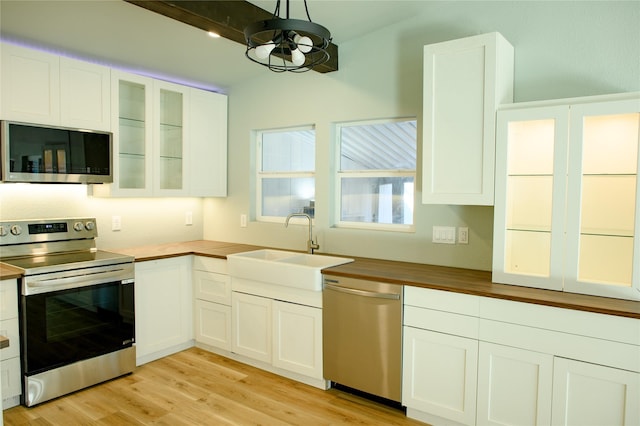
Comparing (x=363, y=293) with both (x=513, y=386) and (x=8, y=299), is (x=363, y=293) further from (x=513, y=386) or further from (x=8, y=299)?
(x=8, y=299)

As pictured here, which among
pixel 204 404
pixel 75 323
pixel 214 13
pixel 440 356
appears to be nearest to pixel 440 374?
pixel 440 356

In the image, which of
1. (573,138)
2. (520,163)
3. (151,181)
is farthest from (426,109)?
(151,181)

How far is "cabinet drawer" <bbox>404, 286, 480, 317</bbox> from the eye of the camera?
8.18ft

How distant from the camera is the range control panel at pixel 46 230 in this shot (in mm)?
3199

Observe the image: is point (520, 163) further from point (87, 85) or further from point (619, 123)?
point (87, 85)

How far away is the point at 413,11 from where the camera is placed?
3.19 meters

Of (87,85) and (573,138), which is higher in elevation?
(87,85)

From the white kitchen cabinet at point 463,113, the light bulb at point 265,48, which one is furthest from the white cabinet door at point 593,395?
Answer: the light bulb at point 265,48

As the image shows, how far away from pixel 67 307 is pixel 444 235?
8.58ft

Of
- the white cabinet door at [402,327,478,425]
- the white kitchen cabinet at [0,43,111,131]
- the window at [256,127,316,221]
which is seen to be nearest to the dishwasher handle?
the white cabinet door at [402,327,478,425]

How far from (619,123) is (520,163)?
1.68ft

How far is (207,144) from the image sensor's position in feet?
14.3

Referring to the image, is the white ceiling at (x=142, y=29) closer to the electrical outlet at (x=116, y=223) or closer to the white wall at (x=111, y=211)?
the white wall at (x=111, y=211)

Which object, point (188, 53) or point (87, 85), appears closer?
point (87, 85)
